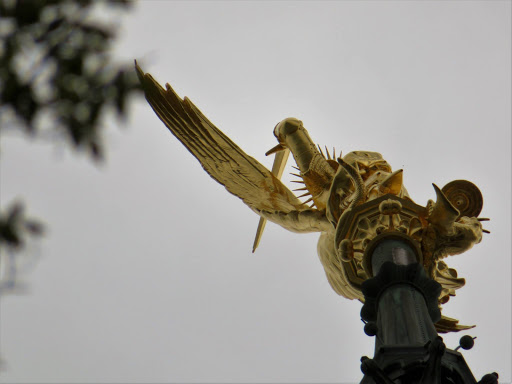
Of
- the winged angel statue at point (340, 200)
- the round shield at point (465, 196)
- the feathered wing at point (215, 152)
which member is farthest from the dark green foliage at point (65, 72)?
the feathered wing at point (215, 152)

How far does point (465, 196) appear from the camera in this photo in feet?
34.4

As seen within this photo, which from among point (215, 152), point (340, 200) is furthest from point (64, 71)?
point (215, 152)

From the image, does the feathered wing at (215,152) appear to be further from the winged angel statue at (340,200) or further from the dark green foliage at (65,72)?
the dark green foliage at (65,72)

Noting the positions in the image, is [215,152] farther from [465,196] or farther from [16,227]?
[16,227]

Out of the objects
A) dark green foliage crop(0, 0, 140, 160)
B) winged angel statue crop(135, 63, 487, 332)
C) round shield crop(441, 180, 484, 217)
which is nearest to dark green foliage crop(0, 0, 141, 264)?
dark green foliage crop(0, 0, 140, 160)

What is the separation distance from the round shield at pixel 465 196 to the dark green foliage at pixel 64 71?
23.3ft

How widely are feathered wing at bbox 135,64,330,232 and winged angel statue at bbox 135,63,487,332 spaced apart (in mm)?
13

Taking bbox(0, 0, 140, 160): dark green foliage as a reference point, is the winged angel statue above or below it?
above

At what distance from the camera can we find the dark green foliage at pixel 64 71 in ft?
12.0

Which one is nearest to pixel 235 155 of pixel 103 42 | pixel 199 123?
pixel 199 123

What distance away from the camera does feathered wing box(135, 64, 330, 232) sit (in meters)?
12.6

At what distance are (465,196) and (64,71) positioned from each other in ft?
24.3

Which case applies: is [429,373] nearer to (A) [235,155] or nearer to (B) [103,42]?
(B) [103,42]

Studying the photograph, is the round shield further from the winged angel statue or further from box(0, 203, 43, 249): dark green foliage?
box(0, 203, 43, 249): dark green foliage
